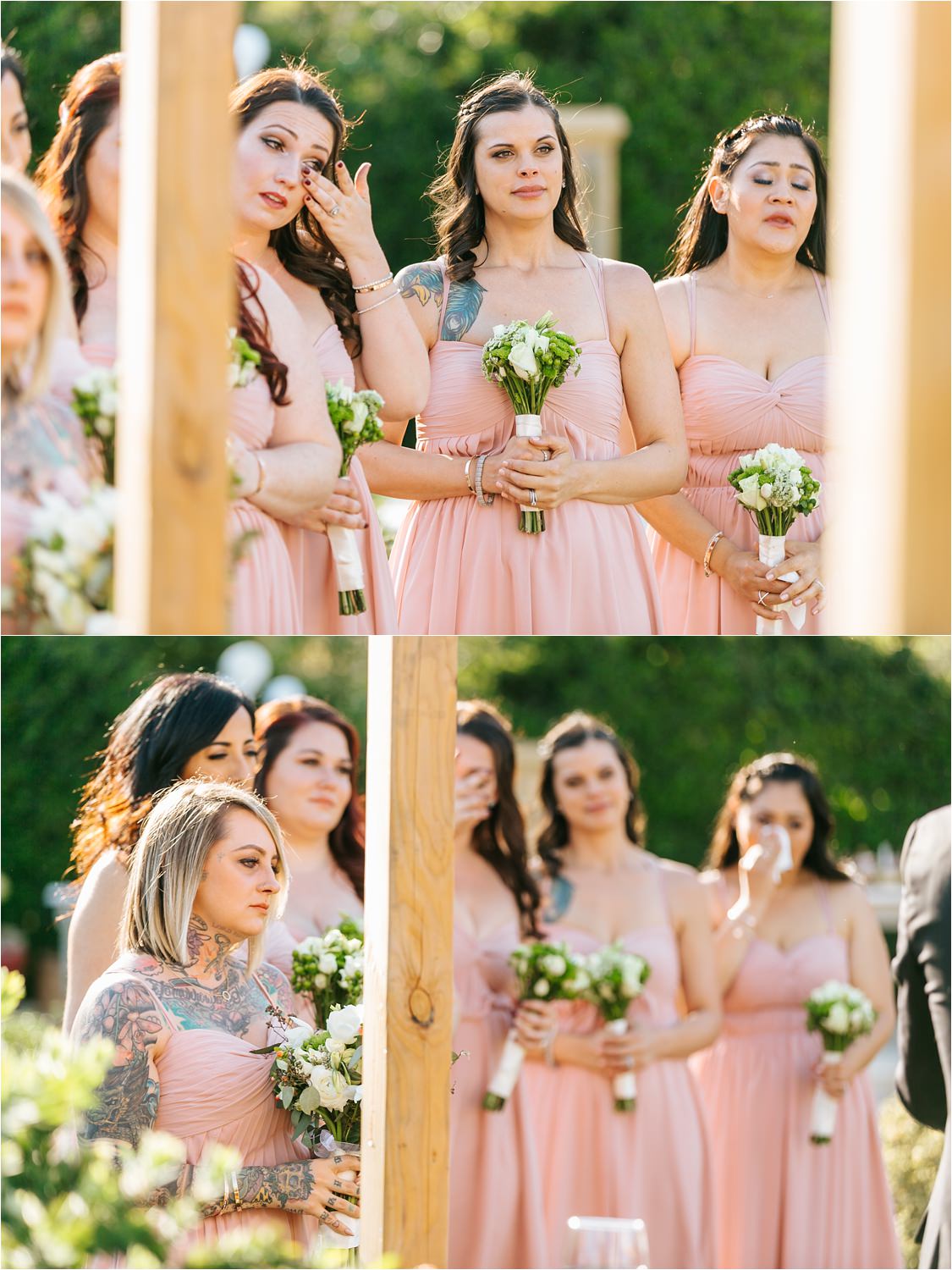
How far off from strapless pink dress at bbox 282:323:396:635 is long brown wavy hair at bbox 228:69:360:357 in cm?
7

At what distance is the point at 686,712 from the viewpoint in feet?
36.7

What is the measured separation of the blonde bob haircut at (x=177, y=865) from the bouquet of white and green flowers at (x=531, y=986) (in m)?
1.85

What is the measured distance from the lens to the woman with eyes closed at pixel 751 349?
4.46m

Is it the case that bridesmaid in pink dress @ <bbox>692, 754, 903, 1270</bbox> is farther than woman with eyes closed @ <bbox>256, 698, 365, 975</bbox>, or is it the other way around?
bridesmaid in pink dress @ <bbox>692, 754, 903, 1270</bbox>

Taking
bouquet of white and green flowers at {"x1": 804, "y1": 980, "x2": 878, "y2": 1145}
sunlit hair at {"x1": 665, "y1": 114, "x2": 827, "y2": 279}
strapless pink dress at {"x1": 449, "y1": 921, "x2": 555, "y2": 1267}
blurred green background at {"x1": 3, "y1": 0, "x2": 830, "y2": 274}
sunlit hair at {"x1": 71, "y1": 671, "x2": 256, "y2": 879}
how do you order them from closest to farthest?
sunlit hair at {"x1": 71, "y1": 671, "x2": 256, "y2": 879} → sunlit hair at {"x1": 665, "y1": 114, "x2": 827, "y2": 279} → strapless pink dress at {"x1": 449, "y1": 921, "x2": 555, "y2": 1267} → bouquet of white and green flowers at {"x1": 804, "y1": 980, "x2": 878, "y2": 1145} → blurred green background at {"x1": 3, "y1": 0, "x2": 830, "y2": 274}

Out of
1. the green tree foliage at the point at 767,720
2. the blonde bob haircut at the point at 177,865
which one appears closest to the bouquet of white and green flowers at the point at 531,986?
the blonde bob haircut at the point at 177,865

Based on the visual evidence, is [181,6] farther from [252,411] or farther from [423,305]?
[423,305]

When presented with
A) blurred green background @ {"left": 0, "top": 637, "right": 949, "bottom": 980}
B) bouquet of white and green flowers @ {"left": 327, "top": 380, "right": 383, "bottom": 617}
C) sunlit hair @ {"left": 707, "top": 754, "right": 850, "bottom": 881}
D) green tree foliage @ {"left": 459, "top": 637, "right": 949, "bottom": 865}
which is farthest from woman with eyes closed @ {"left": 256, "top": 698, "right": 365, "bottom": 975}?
green tree foliage @ {"left": 459, "top": 637, "right": 949, "bottom": 865}

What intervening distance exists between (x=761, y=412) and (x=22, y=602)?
7.13ft

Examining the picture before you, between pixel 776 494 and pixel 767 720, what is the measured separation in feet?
22.6

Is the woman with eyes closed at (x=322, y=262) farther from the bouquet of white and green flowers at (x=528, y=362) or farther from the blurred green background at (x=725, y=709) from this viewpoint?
the blurred green background at (x=725, y=709)

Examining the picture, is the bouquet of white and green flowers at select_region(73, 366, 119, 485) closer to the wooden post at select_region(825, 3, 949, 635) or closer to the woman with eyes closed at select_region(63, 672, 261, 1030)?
the woman with eyes closed at select_region(63, 672, 261, 1030)

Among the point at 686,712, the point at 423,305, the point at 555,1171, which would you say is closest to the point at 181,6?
the point at 423,305

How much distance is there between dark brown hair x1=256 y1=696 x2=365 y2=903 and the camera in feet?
16.5
